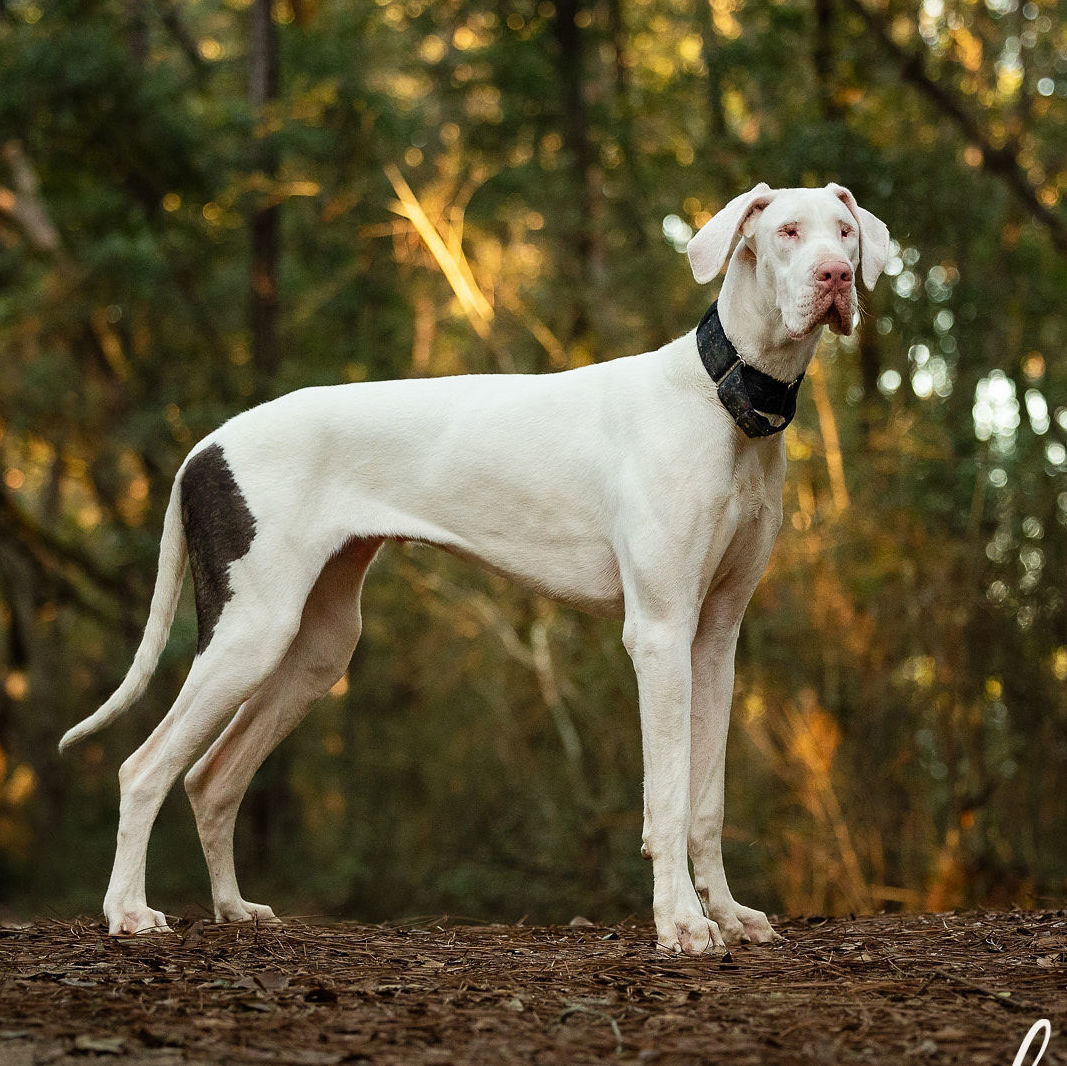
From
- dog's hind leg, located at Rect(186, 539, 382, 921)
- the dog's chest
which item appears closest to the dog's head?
the dog's chest

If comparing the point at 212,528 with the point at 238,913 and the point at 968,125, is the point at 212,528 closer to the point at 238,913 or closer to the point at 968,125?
the point at 238,913

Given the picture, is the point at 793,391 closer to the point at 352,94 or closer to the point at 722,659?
the point at 722,659

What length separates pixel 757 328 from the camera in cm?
468

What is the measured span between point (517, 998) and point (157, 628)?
2.37 metres

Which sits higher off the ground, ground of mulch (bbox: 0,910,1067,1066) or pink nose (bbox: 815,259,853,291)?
pink nose (bbox: 815,259,853,291)

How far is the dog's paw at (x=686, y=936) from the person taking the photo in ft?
14.1

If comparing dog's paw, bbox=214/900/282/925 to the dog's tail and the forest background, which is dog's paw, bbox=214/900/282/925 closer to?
the dog's tail

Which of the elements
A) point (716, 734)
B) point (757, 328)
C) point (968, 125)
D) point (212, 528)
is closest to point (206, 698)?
point (212, 528)

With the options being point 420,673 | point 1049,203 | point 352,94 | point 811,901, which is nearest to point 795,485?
point 811,901

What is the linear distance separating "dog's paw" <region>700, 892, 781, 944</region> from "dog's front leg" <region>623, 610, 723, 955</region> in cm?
35

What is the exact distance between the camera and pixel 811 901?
30.2 ft

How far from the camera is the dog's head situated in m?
4.33

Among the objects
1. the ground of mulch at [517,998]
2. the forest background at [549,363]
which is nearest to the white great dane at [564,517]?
the ground of mulch at [517,998]

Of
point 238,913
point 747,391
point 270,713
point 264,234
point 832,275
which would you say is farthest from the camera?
point 264,234
